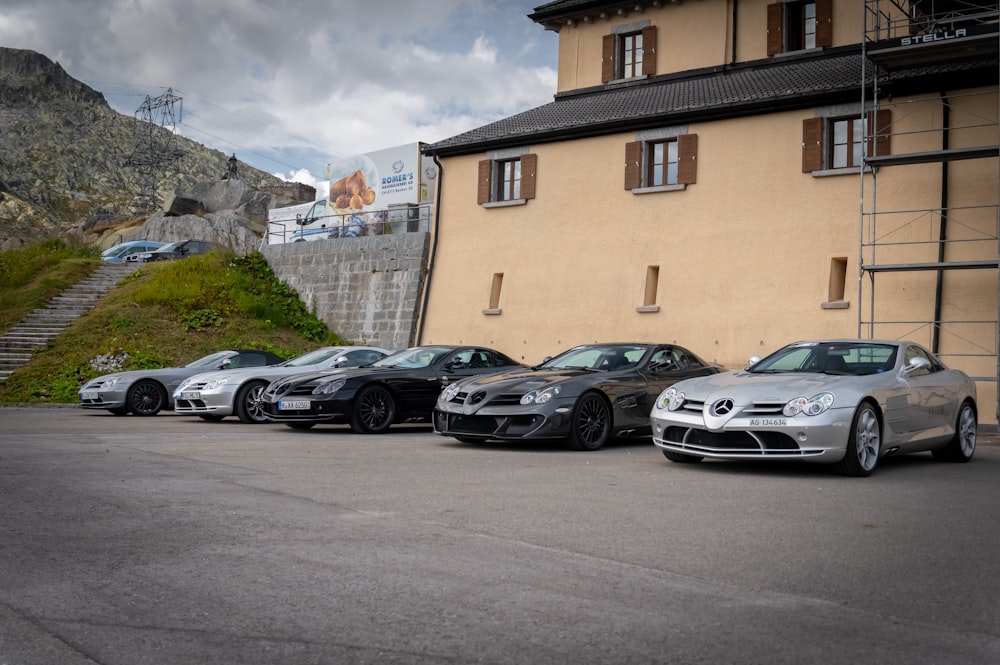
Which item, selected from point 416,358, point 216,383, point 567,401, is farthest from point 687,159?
point 567,401

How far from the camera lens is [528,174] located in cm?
2620

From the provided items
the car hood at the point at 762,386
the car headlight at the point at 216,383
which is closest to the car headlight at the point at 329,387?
the car headlight at the point at 216,383

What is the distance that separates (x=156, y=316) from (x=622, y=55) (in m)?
14.9

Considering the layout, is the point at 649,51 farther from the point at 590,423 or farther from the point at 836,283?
the point at 590,423

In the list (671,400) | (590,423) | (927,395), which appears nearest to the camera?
(671,400)

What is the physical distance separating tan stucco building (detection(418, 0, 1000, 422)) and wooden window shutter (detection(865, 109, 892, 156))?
5 centimetres

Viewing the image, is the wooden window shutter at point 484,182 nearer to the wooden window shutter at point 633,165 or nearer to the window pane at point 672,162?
the wooden window shutter at point 633,165

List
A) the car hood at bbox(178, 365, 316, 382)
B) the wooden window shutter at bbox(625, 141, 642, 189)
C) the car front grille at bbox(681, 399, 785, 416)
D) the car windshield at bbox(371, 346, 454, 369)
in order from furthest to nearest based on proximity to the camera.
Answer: the wooden window shutter at bbox(625, 141, 642, 189) → the car hood at bbox(178, 365, 316, 382) → the car windshield at bbox(371, 346, 454, 369) → the car front grille at bbox(681, 399, 785, 416)

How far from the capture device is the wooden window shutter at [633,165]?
24.2m

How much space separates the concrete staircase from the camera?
25875 millimetres

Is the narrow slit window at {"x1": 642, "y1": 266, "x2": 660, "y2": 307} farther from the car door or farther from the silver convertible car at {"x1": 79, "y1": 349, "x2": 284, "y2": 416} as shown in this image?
the car door

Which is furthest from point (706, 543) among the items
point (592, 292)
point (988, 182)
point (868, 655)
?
point (592, 292)

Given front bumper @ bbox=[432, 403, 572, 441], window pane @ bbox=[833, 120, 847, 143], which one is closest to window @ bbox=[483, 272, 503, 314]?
→ window pane @ bbox=[833, 120, 847, 143]

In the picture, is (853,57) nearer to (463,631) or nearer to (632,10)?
(632,10)
